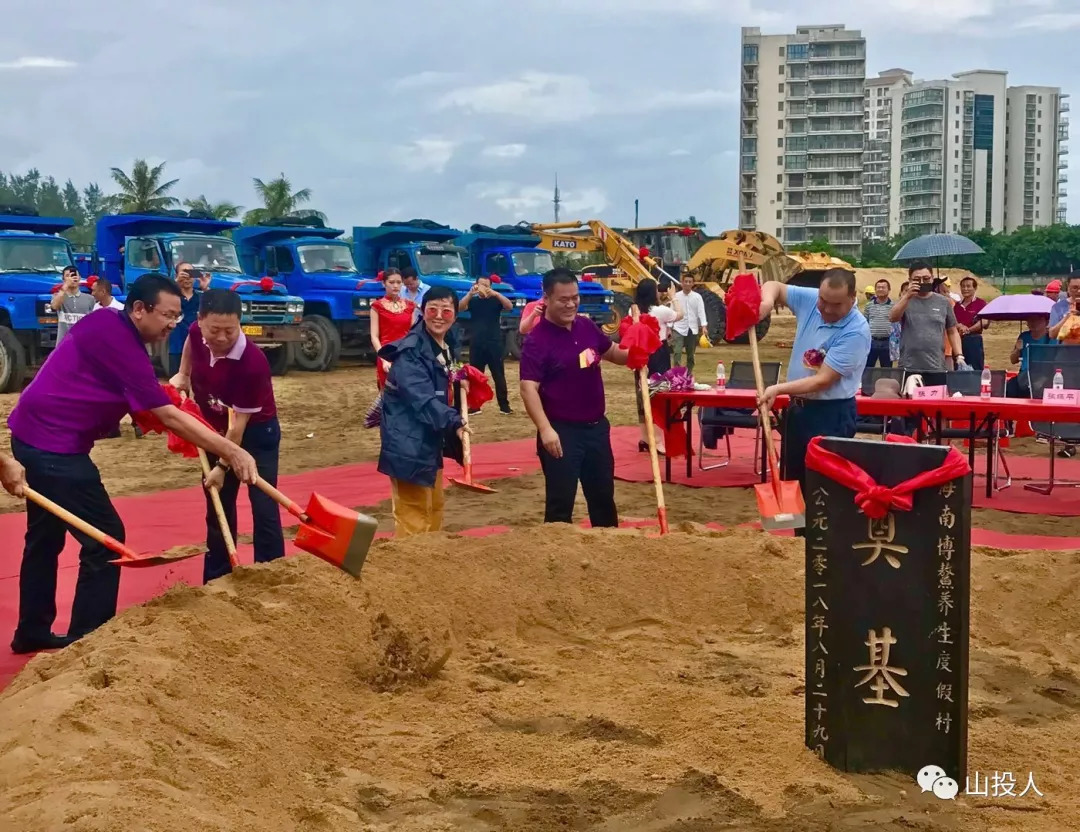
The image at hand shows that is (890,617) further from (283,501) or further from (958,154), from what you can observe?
(958,154)

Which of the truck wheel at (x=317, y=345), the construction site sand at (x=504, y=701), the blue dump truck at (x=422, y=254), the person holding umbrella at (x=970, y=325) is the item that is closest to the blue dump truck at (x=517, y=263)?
the blue dump truck at (x=422, y=254)

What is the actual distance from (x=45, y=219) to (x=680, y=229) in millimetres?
15993

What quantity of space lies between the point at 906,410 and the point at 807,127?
3528 inches

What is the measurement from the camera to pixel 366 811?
347cm

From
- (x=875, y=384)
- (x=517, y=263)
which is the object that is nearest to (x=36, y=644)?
(x=875, y=384)

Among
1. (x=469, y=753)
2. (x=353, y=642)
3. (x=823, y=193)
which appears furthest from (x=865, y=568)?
(x=823, y=193)

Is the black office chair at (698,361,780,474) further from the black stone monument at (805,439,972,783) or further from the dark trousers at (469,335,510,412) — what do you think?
the black stone monument at (805,439,972,783)

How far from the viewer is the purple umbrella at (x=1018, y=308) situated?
1143cm

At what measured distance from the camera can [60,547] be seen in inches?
205

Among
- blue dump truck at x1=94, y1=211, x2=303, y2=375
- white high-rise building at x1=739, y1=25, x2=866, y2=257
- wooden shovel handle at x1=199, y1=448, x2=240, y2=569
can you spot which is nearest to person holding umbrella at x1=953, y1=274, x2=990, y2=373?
wooden shovel handle at x1=199, y1=448, x2=240, y2=569

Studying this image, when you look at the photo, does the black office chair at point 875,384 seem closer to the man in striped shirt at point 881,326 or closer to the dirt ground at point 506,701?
the dirt ground at point 506,701

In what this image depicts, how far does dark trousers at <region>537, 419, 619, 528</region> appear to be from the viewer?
20.4 ft

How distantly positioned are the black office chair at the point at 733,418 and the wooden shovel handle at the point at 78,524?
5.75 metres

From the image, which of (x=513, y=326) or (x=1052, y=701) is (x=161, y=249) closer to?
(x=513, y=326)
